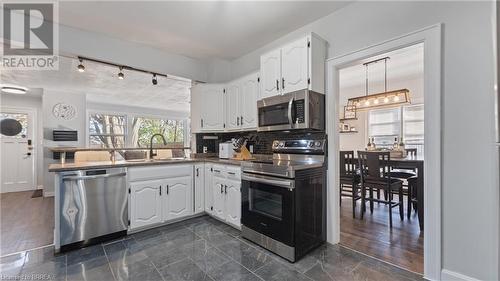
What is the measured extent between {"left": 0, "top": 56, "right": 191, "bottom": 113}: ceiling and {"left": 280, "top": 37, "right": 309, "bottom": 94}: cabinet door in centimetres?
198

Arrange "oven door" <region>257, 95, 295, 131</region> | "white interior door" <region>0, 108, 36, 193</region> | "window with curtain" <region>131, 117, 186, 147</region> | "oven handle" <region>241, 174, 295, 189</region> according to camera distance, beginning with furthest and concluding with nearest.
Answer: "window with curtain" <region>131, 117, 186, 147</region> < "white interior door" <region>0, 108, 36, 193</region> < "oven door" <region>257, 95, 295, 131</region> < "oven handle" <region>241, 174, 295, 189</region>

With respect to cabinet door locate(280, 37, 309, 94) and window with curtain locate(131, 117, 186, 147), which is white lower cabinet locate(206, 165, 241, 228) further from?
window with curtain locate(131, 117, 186, 147)

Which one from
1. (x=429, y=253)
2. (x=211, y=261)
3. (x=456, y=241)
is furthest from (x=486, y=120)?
(x=211, y=261)

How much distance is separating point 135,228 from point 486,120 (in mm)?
3499

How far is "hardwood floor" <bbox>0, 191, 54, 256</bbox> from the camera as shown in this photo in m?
2.47

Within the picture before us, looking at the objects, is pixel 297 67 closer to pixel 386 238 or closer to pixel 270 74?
pixel 270 74

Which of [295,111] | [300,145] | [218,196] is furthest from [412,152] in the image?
[218,196]

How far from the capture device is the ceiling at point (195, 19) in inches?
90.3

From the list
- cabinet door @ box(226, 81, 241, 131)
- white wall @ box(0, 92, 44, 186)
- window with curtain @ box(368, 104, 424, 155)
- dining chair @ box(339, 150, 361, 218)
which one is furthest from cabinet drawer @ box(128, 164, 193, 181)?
window with curtain @ box(368, 104, 424, 155)

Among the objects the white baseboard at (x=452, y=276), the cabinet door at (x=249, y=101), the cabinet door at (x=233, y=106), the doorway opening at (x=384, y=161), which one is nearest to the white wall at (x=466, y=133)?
the white baseboard at (x=452, y=276)

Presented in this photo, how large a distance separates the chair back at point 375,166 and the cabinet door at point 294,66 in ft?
5.37

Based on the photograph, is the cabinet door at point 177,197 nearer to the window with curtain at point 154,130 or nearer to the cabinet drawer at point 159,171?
the cabinet drawer at point 159,171

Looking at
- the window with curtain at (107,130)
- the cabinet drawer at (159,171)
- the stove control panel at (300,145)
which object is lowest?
the cabinet drawer at (159,171)

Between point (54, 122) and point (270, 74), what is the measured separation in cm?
546
